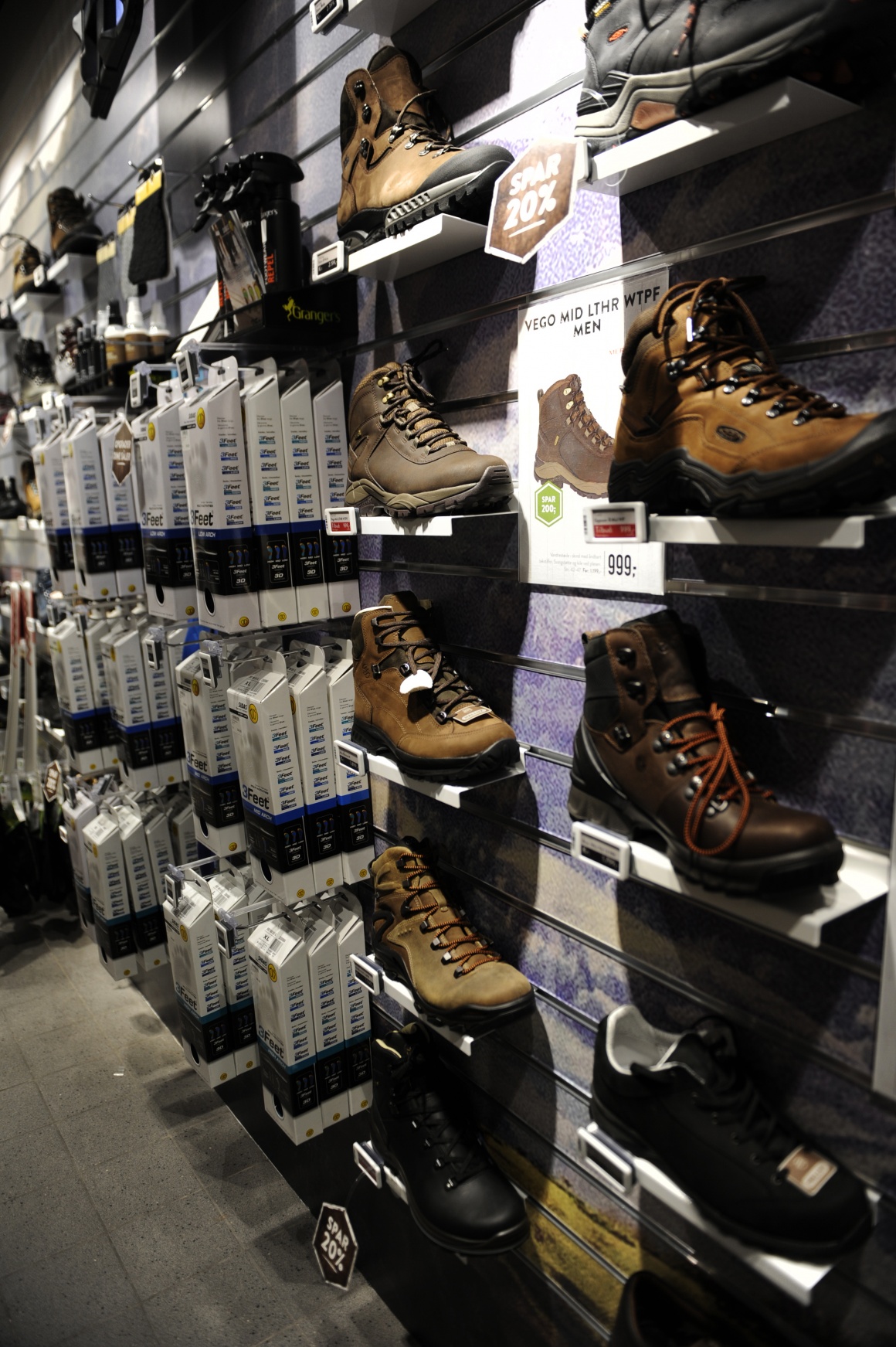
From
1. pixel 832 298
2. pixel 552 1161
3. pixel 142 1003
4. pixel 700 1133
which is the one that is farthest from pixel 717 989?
pixel 142 1003

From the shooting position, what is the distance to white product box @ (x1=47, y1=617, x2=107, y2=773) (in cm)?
285

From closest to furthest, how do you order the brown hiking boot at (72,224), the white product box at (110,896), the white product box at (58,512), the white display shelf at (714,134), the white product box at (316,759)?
the white display shelf at (714,134) → the white product box at (316,759) → the white product box at (110,896) → the white product box at (58,512) → the brown hiking boot at (72,224)

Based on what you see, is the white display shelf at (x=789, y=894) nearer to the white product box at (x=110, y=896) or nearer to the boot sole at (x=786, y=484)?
the boot sole at (x=786, y=484)

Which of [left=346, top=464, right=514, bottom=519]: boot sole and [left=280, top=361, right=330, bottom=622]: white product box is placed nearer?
[left=346, top=464, right=514, bottom=519]: boot sole

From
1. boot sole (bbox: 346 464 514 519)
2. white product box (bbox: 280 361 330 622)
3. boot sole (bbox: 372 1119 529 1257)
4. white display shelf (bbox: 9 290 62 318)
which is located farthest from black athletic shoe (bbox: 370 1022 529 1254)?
white display shelf (bbox: 9 290 62 318)

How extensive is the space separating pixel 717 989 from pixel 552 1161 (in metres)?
0.58

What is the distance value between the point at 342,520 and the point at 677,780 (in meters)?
0.83

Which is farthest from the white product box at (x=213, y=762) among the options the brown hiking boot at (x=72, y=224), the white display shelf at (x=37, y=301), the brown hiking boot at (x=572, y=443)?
the white display shelf at (x=37, y=301)

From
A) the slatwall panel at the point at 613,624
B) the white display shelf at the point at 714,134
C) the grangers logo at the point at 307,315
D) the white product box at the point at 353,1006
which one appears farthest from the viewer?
the white product box at the point at 353,1006

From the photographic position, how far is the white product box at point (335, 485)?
71.5 inches

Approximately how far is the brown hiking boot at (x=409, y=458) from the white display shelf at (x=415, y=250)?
0.58ft

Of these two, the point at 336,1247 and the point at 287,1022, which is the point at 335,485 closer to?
the point at 287,1022

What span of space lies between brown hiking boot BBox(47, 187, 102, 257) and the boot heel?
3169 mm

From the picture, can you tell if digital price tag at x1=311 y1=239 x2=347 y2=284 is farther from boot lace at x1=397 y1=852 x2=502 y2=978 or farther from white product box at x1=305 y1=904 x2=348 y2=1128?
white product box at x1=305 y1=904 x2=348 y2=1128
